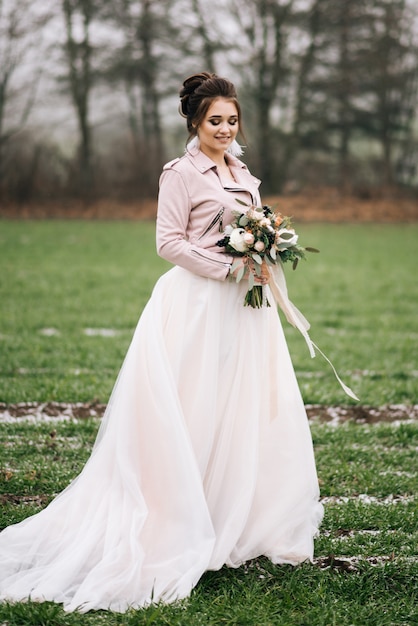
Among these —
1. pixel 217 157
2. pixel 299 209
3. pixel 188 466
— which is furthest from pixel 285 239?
pixel 299 209

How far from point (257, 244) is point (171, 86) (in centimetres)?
2418

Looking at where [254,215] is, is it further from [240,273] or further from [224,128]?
[224,128]

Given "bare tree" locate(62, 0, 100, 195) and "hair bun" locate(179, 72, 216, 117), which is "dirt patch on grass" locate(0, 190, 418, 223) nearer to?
"bare tree" locate(62, 0, 100, 195)

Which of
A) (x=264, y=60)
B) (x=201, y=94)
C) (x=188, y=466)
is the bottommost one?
(x=188, y=466)

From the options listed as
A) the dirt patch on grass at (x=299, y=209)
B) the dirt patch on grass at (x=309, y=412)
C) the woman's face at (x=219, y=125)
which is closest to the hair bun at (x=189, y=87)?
the woman's face at (x=219, y=125)

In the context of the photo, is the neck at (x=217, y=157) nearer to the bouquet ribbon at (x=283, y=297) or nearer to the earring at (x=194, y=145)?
the earring at (x=194, y=145)

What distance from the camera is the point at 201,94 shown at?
3.43 m

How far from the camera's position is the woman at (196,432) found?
3229mm

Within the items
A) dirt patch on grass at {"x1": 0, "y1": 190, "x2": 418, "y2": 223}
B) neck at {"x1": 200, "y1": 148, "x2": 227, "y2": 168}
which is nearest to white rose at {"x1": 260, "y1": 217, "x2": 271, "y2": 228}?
neck at {"x1": 200, "y1": 148, "x2": 227, "y2": 168}

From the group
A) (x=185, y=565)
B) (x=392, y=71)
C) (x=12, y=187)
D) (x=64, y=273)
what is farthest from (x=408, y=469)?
(x=392, y=71)

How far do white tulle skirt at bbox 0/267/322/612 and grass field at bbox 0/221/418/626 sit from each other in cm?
18

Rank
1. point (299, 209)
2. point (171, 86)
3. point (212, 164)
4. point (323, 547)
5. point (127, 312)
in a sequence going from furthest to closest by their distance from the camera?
point (171, 86)
point (299, 209)
point (127, 312)
point (323, 547)
point (212, 164)

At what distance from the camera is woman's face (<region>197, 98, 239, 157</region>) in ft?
11.2

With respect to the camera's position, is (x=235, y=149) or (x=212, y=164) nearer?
(x=212, y=164)
